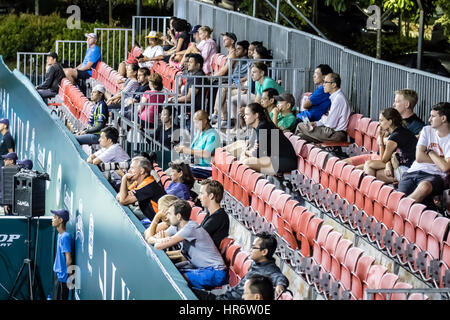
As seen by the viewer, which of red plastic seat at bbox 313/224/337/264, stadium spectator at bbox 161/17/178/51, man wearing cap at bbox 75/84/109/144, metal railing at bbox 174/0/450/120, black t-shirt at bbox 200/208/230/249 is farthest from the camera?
stadium spectator at bbox 161/17/178/51

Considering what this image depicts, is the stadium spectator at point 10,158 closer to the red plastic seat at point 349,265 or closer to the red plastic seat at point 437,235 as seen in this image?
the red plastic seat at point 349,265

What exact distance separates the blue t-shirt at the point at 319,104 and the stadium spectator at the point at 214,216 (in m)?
3.70

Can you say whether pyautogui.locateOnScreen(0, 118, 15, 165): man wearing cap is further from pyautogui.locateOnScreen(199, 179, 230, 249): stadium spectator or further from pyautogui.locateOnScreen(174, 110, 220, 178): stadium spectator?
pyautogui.locateOnScreen(199, 179, 230, 249): stadium spectator

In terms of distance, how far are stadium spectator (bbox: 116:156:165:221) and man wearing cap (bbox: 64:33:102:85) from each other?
10.7 metres

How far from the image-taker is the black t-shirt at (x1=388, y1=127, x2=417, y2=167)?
10398 mm

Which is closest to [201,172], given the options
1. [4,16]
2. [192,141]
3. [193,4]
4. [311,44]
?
[192,141]

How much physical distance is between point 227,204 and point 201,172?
104 cm

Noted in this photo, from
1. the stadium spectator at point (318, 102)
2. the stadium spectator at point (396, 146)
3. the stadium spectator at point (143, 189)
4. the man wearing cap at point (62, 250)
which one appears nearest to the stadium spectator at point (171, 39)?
the stadium spectator at point (318, 102)

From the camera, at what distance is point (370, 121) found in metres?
12.4

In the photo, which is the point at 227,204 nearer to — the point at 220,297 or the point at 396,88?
the point at 396,88

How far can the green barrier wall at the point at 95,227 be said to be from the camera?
8.36 metres

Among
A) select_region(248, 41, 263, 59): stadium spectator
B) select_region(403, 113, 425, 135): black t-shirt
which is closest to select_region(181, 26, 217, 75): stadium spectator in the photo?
select_region(248, 41, 263, 59): stadium spectator

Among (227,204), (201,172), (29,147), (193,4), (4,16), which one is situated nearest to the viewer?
(227,204)

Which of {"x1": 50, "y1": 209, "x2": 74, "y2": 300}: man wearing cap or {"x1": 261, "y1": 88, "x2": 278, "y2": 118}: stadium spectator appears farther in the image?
{"x1": 261, "y1": 88, "x2": 278, "y2": 118}: stadium spectator
